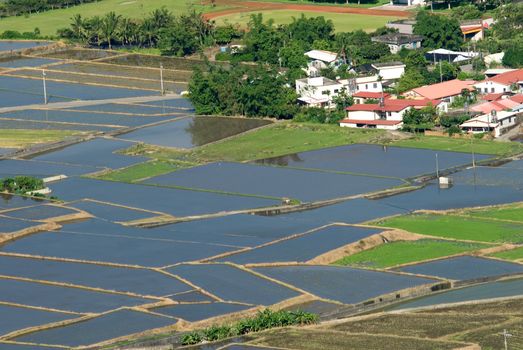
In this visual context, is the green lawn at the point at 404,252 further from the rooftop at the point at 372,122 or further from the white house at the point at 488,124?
the rooftop at the point at 372,122

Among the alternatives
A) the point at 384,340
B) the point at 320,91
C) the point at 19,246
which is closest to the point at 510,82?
the point at 320,91

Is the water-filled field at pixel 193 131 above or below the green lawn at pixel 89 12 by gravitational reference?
below

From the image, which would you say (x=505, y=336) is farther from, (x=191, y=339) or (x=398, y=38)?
(x=398, y=38)

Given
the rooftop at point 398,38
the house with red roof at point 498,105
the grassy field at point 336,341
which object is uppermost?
the rooftop at point 398,38

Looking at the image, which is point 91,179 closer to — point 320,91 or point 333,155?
point 333,155

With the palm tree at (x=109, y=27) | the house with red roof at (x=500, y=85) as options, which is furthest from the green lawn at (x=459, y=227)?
the palm tree at (x=109, y=27)
